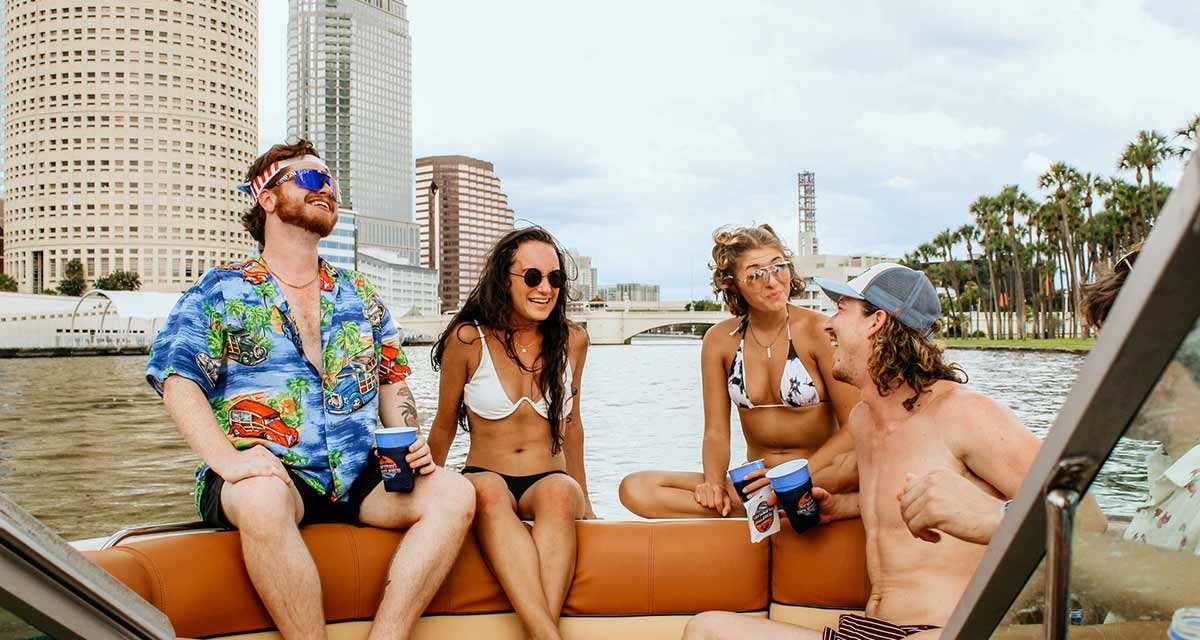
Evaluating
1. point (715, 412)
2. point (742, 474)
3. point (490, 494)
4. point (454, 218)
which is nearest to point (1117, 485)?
point (742, 474)

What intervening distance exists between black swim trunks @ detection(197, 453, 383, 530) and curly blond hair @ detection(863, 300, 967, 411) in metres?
1.57

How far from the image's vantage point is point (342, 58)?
492ft

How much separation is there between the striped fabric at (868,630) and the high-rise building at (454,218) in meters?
159

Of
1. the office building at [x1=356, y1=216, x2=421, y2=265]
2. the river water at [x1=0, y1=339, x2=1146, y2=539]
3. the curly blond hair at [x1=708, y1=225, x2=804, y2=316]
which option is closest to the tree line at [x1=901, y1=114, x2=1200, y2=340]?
the river water at [x1=0, y1=339, x2=1146, y2=539]

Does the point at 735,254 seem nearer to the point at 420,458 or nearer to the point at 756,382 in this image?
the point at 756,382

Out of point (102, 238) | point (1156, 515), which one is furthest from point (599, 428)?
point (102, 238)

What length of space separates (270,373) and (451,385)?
0.72 metres

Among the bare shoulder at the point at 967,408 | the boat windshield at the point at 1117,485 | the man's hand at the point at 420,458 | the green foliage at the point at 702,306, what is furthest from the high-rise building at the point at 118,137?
the boat windshield at the point at 1117,485

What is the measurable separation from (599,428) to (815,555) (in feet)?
52.9

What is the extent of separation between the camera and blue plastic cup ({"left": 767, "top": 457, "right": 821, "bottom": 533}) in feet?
8.27

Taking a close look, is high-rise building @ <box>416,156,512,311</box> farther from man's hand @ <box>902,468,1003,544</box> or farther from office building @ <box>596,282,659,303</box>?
man's hand @ <box>902,468,1003,544</box>

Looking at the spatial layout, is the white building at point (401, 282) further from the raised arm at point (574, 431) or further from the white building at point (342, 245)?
the raised arm at point (574, 431)

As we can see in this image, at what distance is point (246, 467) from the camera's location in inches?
102

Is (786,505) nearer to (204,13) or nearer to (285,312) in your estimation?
(285,312)
